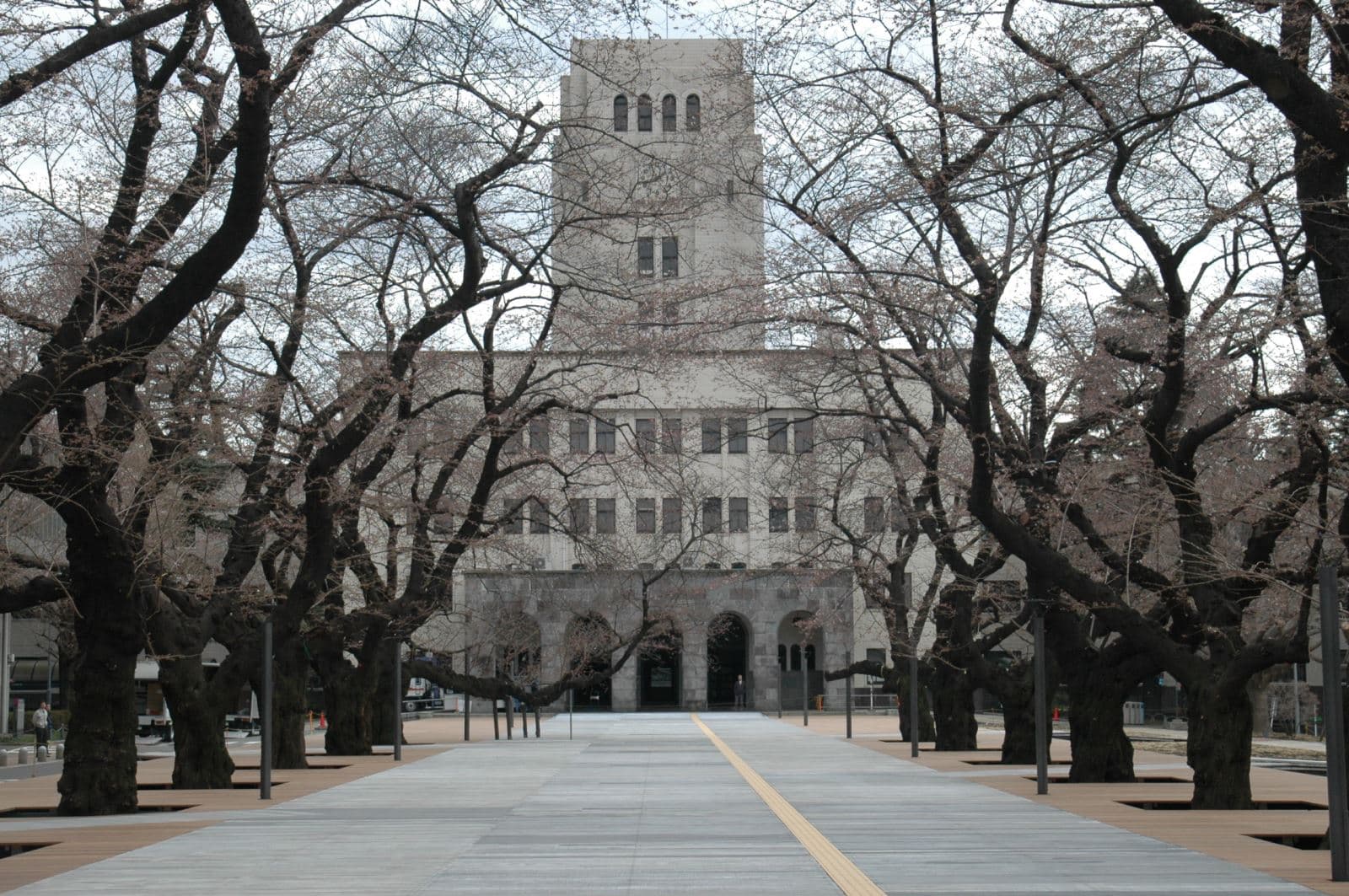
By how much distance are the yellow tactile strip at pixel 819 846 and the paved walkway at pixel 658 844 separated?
6 cm

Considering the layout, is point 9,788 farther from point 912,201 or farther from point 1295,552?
point 1295,552

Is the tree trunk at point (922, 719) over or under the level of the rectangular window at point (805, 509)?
under

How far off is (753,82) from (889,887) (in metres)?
11.9

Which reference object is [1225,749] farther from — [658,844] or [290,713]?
[290,713]

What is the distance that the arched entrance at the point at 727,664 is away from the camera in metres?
86.1

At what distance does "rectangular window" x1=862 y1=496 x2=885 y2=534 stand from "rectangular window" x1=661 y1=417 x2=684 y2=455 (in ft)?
27.1

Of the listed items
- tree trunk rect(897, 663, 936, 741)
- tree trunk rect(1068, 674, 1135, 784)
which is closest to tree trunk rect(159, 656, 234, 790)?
tree trunk rect(1068, 674, 1135, 784)

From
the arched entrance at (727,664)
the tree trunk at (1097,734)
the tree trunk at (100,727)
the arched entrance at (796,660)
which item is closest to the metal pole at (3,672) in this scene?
the tree trunk at (100,727)

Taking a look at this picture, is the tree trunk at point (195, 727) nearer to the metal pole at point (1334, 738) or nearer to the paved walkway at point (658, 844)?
the paved walkway at point (658, 844)

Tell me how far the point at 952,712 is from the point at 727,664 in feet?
162

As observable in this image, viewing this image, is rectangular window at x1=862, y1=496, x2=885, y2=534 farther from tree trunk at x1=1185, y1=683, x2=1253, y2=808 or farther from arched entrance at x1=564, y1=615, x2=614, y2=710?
tree trunk at x1=1185, y1=683, x2=1253, y2=808

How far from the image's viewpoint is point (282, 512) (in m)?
26.6

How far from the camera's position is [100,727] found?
69.5 feet

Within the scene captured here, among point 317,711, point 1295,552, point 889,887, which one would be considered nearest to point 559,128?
point 889,887
